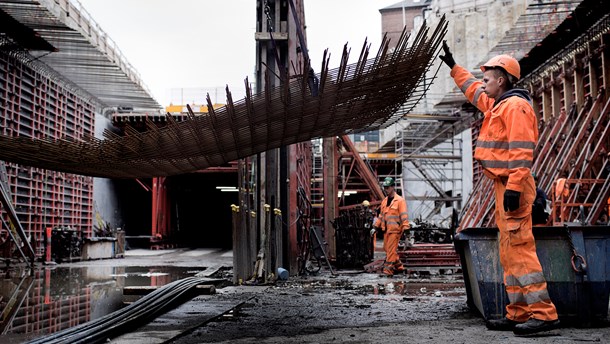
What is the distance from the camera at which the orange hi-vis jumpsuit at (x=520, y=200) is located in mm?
4605

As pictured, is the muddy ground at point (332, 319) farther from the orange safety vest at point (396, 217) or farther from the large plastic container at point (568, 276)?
the orange safety vest at point (396, 217)

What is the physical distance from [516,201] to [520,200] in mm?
106

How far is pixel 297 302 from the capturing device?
22.8 feet

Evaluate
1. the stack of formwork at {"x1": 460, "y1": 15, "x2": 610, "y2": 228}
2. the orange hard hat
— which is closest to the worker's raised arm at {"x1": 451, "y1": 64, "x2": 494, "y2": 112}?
the orange hard hat

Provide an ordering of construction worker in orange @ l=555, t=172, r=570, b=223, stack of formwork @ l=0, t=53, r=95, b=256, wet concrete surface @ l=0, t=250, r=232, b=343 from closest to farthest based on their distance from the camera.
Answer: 1. wet concrete surface @ l=0, t=250, r=232, b=343
2. construction worker in orange @ l=555, t=172, r=570, b=223
3. stack of formwork @ l=0, t=53, r=95, b=256

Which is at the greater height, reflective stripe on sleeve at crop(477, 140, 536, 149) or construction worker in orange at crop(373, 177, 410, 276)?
reflective stripe on sleeve at crop(477, 140, 536, 149)

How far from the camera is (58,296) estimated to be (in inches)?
335

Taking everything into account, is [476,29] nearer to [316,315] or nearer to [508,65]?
[508,65]

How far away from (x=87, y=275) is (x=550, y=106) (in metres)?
14.1

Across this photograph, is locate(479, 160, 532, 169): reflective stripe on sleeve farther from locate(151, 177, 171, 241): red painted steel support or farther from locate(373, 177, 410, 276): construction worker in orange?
locate(151, 177, 171, 241): red painted steel support

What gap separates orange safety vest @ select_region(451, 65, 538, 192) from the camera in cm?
460

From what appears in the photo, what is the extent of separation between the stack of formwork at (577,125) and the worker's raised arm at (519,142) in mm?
8472

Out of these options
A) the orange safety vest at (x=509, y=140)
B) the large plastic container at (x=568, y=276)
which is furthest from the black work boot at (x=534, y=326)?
the orange safety vest at (x=509, y=140)

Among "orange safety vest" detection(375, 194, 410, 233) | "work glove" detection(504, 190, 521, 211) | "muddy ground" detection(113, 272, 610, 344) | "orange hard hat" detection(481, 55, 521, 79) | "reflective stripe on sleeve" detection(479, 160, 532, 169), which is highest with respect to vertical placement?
"orange hard hat" detection(481, 55, 521, 79)
